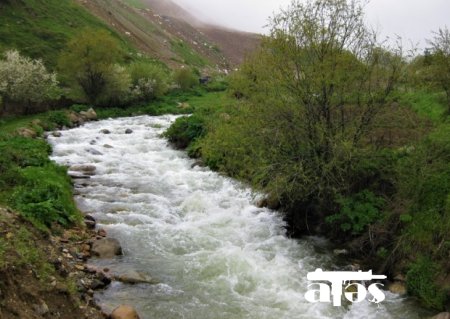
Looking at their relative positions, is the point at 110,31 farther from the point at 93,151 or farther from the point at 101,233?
the point at 101,233

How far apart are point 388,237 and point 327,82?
5.33 meters

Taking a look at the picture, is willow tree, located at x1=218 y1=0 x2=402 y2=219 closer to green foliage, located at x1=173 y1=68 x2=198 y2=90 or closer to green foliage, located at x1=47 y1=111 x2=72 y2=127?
green foliage, located at x1=47 y1=111 x2=72 y2=127

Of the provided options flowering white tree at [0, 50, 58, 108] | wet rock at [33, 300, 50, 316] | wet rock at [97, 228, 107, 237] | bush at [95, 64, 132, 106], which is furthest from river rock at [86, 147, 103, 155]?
wet rock at [33, 300, 50, 316]

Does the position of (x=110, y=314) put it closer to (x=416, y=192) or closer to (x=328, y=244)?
(x=328, y=244)

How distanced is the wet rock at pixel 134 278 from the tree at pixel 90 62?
3385 centimetres

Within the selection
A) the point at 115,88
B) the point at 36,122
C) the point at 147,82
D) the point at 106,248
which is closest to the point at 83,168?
the point at 106,248

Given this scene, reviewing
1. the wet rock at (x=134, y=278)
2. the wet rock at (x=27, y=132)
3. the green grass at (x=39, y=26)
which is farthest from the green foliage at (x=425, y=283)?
the green grass at (x=39, y=26)

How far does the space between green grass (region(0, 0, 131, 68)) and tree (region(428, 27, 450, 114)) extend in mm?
42164

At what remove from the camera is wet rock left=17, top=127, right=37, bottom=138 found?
2878 cm

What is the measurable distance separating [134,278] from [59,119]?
2632cm

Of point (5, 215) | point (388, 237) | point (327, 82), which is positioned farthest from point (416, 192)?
point (5, 215)

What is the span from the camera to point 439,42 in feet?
72.8

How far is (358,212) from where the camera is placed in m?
14.5

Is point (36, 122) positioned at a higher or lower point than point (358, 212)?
lower
